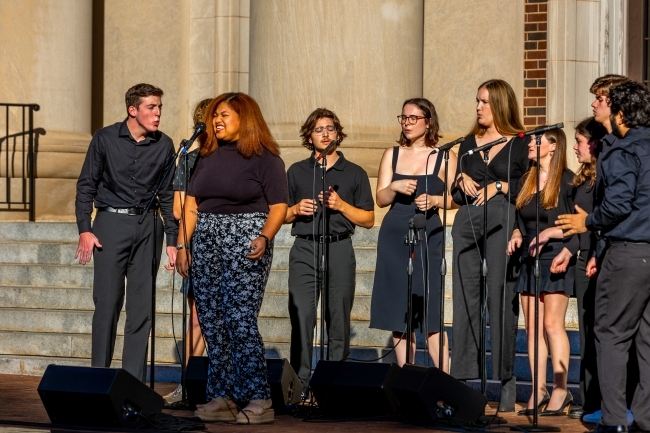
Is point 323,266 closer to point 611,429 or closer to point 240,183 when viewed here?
point 240,183

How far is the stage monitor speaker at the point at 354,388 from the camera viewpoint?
26.5 feet

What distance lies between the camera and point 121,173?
29.9 ft

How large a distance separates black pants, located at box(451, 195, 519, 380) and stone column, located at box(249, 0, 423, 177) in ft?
13.3

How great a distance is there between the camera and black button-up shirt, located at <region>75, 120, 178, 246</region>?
29.9 ft

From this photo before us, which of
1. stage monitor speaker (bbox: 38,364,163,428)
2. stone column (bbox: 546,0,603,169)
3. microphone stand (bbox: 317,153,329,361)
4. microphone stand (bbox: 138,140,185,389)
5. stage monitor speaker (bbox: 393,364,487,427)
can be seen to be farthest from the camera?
stone column (bbox: 546,0,603,169)

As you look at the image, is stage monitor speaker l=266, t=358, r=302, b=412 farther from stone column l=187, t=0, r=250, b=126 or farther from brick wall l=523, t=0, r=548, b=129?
stone column l=187, t=0, r=250, b=126

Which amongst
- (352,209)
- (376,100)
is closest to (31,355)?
(352,209)

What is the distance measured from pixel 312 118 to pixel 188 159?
912 mm

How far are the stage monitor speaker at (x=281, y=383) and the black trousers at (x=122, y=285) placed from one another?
1.06 m

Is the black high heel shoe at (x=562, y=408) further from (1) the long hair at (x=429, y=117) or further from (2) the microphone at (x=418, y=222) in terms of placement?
(1) the long hair at (x=429, y=117)

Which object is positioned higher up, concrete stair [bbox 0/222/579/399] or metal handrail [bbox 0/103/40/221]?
metal handrail [bbox 0/103/40/221]

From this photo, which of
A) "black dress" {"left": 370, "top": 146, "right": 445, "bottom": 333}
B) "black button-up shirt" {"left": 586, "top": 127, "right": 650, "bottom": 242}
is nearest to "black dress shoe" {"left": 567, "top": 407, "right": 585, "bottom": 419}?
"black dress" {"left": 370, "top": 146, "right": 445, "bottom": 333}

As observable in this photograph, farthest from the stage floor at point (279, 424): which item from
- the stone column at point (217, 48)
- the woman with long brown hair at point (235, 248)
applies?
the stone column at point (217, 48)

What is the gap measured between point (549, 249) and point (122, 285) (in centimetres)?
277
